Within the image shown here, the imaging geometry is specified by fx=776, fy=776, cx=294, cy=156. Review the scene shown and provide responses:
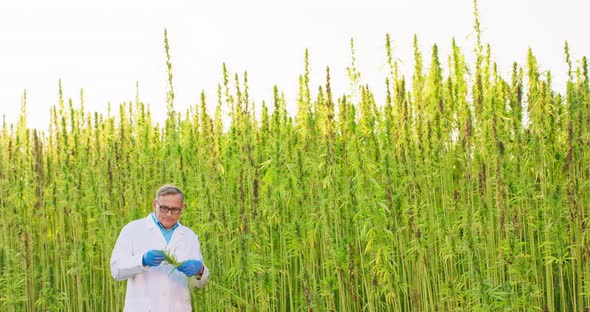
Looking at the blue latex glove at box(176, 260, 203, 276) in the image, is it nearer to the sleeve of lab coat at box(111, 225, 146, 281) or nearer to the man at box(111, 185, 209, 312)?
the man at box(111, 185, 209, 312)

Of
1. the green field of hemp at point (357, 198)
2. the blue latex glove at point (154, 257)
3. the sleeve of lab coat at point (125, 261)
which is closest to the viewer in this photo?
the blue latex glove at point (154, 257)

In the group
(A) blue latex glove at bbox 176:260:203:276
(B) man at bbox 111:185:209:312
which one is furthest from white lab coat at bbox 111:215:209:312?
(A) blue latex glove at bbox 176:260:203:276

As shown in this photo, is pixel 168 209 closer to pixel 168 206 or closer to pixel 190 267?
pixel 168 206

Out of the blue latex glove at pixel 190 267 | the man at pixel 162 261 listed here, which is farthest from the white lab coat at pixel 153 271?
the blue latex glove at pixel 190 267

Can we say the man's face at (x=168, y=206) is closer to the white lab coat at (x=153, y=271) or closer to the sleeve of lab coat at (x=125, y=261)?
the white lab coat at (x=153, y=271)

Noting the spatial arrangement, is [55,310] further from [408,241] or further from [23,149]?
[408,241]

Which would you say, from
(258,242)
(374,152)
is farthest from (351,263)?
(374,152)

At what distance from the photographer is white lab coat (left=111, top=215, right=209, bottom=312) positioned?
3.75 meters

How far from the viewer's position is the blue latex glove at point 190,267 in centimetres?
358

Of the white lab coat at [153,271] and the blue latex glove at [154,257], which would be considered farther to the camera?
the white lab coat at [153,271]

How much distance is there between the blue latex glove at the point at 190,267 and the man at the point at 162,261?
7cm

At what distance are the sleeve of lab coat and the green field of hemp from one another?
0.52 m

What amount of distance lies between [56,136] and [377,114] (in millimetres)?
2571

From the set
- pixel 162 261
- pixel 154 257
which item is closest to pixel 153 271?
pixel 162 261
